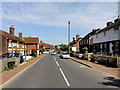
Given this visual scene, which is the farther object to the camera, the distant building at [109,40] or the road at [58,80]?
the distant building at [109,40]

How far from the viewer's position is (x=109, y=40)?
30.7 meters

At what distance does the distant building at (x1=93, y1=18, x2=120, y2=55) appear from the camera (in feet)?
89.9

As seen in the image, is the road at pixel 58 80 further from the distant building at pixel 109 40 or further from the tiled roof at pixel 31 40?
the tiled roof at pixel 31 40

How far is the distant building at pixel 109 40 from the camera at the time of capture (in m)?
27.4

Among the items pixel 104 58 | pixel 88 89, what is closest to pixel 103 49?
pixel 104 58

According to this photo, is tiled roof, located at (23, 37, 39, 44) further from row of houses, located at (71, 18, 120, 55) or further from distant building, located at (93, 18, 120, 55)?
distant building, located at (93, 18, 120, 55)

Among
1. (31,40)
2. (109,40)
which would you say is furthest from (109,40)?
(31,40)

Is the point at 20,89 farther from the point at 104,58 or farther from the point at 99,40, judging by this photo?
the point at 99,40

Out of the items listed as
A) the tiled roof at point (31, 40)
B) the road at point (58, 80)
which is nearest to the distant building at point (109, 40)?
the road at point (58, 80)

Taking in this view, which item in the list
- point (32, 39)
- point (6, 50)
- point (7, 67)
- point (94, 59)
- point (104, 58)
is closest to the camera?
point (7, 67)

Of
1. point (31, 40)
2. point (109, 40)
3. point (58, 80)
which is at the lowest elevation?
point (58, 80)

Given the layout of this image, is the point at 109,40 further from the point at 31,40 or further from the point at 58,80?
the point at 31,40

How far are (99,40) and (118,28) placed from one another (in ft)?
30.0

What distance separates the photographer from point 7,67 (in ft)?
48.5
